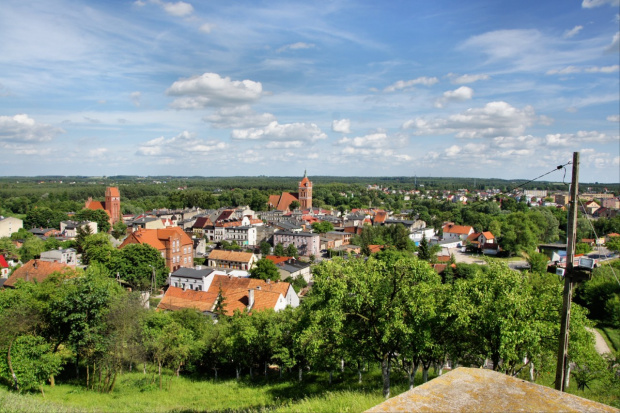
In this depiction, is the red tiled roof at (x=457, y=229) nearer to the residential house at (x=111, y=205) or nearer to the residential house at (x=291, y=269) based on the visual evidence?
the residential house at (x=291, y=269)

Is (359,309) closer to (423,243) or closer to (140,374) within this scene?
(140,374)

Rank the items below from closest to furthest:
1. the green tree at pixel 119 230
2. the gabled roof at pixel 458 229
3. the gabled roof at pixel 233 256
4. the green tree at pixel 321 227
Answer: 1. the gabled roof at pixel 233 256
2. the green tree at pixel 119 230
3. the green tree at pixel 321 227
4. the gabled roof at pixel 458 229

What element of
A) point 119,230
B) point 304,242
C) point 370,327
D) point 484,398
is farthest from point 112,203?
point 484,398

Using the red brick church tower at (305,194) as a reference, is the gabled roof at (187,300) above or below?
below

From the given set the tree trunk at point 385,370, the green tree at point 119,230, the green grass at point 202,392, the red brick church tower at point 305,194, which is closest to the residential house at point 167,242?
the green tree at point 119,230

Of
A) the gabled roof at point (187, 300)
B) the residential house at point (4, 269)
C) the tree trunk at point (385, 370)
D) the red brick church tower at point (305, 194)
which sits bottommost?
the residential house at point (4, 269)

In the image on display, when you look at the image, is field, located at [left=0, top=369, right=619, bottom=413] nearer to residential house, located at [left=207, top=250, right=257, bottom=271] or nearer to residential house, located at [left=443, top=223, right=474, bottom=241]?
residential house, located at [left=207, top=250, right=257, bottom=271]

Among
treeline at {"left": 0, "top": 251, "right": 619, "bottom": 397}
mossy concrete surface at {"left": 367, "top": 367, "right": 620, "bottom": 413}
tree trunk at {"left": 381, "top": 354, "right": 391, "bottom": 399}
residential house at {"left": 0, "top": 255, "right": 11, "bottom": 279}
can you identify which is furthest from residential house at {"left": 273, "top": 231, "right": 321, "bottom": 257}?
mossy concrete surface at {"left": 367, "top": 367, "right": 620, "bottom": 413}
